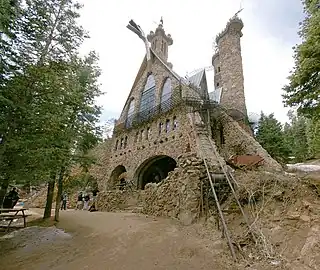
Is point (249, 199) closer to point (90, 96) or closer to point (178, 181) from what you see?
point (178, 181)

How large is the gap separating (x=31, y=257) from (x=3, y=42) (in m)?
5.44

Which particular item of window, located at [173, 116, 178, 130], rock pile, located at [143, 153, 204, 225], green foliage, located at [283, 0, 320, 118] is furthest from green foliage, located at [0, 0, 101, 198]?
window, located at [173, 116, 178, 130]

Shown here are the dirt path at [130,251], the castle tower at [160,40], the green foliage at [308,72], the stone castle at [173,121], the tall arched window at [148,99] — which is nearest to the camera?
the dirt path at [130,251]

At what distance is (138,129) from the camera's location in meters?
19.5

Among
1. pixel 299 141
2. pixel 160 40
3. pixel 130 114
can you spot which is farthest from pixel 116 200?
pixel 160 40

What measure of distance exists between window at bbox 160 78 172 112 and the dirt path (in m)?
11.4

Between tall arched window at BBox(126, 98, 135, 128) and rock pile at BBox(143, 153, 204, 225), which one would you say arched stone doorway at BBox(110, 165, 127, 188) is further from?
rock pile at BBox(143, 153, 204, 225)

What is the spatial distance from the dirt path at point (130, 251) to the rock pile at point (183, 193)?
519 millimetres

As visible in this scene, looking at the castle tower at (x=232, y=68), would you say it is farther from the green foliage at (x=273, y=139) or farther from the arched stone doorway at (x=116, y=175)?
the arched stone doorway at (x=116, y=175)

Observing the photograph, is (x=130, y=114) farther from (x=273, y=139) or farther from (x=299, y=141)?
(x=299, y=141)

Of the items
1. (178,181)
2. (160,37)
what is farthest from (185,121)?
(160,37)

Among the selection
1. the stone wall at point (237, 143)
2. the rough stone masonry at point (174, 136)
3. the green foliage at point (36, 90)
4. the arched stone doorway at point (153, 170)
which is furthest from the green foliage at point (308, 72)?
the arched stone doorway at point (153, 170)

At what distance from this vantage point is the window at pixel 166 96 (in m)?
17.6

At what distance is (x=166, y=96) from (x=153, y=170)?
6.06 m
